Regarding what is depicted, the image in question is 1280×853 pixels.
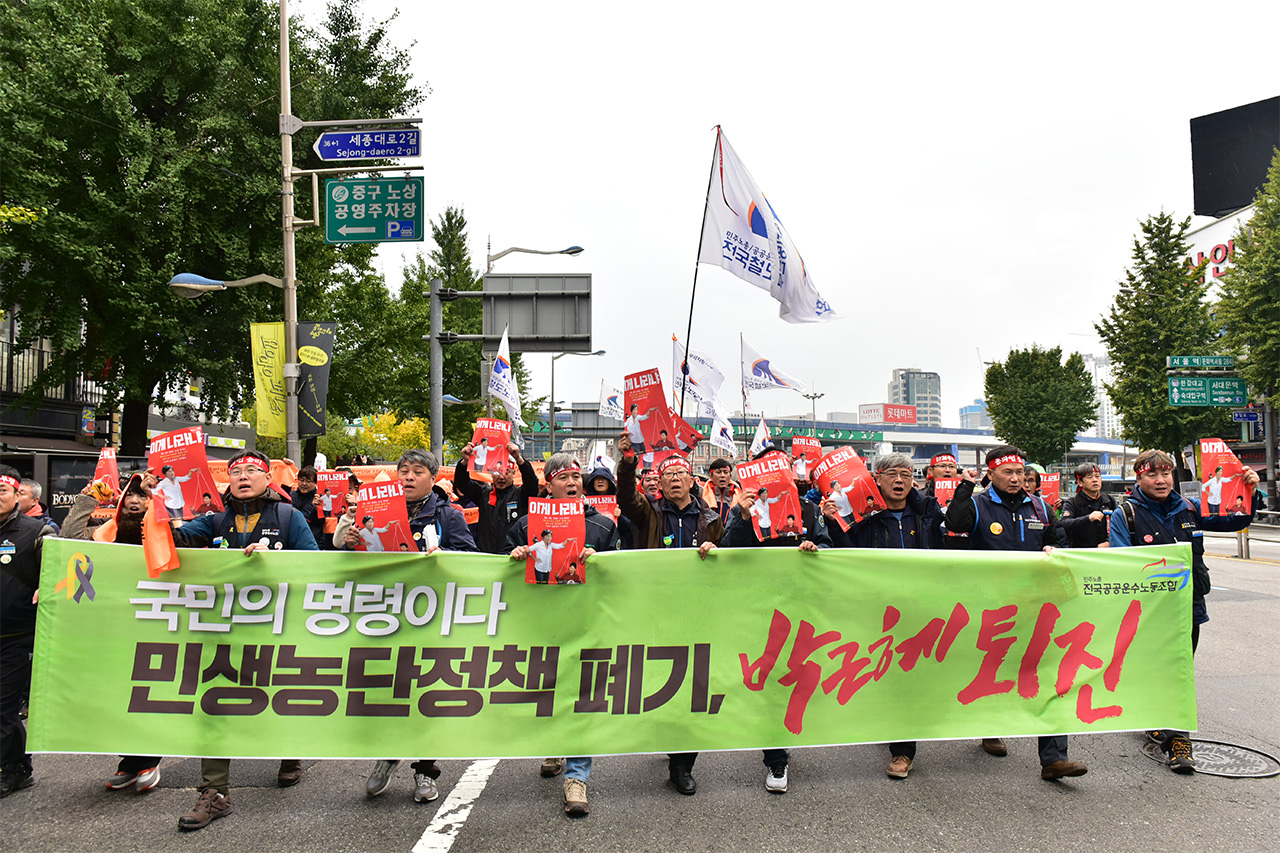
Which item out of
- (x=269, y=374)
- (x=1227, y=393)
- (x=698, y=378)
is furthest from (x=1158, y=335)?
(x=269, y=374)

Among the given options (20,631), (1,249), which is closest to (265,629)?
(20,631)

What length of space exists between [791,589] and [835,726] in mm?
784

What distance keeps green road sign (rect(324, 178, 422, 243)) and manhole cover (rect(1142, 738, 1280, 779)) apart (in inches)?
446

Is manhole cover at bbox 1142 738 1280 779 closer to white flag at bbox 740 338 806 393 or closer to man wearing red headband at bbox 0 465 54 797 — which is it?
man wearing red headband at bbox 0 465 54 797

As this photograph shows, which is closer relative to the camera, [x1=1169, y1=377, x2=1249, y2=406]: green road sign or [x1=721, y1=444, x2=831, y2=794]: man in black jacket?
[x1=721, y1=444, x2=831, y2=794]: man in black jacket

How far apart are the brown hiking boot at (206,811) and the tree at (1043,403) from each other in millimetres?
55350

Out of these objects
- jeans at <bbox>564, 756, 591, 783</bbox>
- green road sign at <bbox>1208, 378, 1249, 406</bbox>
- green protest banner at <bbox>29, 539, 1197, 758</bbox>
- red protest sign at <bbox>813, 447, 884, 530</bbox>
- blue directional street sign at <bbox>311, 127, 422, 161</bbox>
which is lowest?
jeans at <bbox>564, 756, 591, 783</bbox>

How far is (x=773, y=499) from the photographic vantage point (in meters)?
4.82

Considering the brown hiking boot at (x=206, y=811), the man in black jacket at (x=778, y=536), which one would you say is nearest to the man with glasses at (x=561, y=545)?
the man in black jacket at (x=778, y=536)

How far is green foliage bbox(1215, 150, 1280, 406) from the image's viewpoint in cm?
2658

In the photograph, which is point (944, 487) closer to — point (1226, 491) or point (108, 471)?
point (1226, 491)

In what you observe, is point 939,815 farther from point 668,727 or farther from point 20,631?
point 20,631

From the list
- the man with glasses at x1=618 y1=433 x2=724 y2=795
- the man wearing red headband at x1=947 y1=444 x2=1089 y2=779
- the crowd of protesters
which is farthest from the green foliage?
the man with glasses at x1=618 y1=433 x2=724 y2=795

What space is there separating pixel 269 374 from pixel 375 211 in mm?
3026
